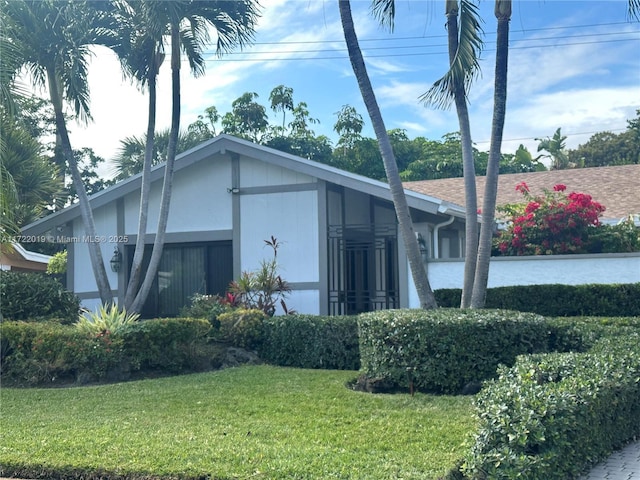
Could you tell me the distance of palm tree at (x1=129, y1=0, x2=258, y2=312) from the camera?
13.3 meters

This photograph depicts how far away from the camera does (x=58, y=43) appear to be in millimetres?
13484

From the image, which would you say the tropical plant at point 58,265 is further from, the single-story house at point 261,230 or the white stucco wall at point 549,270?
the white stucco wall at point 549,270

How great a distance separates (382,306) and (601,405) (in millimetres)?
9259

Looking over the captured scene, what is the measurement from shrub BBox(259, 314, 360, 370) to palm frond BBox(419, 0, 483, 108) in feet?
13.0

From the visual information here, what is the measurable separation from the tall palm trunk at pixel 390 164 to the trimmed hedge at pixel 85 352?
3937 millimetres

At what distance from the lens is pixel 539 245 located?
14445 millimetres

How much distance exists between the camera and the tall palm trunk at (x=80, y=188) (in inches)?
555

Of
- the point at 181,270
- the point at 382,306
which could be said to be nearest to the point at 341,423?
the point at 382,306

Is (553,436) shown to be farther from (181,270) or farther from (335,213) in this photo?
(181,270)

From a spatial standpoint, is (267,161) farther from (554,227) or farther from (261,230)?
(554,227)

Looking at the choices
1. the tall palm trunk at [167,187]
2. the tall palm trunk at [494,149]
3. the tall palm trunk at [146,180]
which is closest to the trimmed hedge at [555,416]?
the tall palm trunk at [494,149]

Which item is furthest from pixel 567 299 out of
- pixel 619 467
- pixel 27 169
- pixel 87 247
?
pixel 27 169

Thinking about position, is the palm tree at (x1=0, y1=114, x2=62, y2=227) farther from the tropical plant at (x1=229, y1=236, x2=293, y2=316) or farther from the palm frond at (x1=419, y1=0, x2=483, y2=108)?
the palm frond at (x1=419, y1=0, x2=483, y2=108)

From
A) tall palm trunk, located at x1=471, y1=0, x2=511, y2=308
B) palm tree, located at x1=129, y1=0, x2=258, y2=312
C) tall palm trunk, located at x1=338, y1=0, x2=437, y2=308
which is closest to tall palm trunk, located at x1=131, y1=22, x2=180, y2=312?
palm tree, located at x1=129, y1=0, x2=258, y2=312
